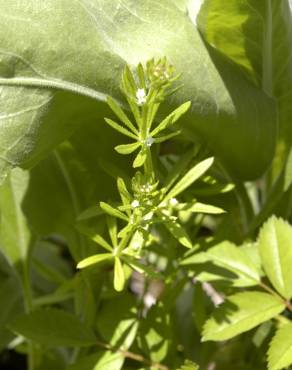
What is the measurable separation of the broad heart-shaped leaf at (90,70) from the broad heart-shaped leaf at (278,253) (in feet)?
0.43

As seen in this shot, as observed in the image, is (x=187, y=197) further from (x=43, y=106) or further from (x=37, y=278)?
(x=37, y=278)

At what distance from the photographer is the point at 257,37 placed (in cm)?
83

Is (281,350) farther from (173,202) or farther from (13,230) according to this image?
(13,230)

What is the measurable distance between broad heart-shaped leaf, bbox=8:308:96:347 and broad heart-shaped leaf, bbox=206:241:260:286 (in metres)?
0.18

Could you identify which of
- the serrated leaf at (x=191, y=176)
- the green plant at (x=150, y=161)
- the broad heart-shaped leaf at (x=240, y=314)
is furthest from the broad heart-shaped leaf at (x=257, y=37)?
Answer: the broad heart-shaped leaf at (x=240, y=314)

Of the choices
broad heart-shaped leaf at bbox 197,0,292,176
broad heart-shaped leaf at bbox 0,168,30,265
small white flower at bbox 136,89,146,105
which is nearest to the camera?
small white flower at bbox 136,89,146,105

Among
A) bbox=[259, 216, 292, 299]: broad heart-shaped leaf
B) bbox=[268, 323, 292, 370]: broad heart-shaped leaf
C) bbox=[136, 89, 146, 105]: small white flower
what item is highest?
bbox=[136, 89, 146, 105]: small white flower

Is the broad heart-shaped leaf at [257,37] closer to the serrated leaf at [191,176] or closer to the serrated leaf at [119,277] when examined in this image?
the serrated leaf at [191,176]

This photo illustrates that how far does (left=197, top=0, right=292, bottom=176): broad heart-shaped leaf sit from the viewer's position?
782 millimetres

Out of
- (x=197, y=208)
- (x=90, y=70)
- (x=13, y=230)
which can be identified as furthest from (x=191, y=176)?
(x=13, y=230)

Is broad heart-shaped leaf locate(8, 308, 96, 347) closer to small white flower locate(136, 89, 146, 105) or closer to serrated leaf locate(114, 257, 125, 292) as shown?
serrated leaf locate(114, 257, 125, 292)

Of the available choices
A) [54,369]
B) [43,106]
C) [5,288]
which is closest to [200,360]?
[54,369]

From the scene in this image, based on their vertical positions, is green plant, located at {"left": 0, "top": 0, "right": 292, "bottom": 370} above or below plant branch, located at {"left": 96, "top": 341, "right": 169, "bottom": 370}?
above

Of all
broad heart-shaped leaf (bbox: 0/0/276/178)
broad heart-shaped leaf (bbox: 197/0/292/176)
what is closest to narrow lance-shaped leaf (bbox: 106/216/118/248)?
broad heart-shaped leaf (bbox: 0/0/276/178)
